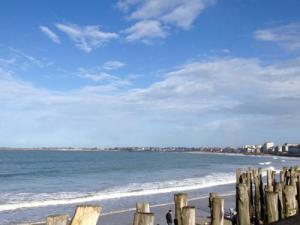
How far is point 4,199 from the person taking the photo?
3128cm

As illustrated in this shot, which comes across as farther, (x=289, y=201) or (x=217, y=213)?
(x=289, y=201)

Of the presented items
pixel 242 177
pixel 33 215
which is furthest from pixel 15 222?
pixel 242 177

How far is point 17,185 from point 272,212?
39.7m

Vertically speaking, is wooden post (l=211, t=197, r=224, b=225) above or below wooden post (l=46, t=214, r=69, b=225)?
below

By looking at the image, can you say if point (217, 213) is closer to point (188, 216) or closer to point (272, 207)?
point (188, 216)

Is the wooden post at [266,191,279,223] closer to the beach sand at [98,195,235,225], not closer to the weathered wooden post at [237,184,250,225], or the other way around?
the weathered wooden post at [237,184,250,225]

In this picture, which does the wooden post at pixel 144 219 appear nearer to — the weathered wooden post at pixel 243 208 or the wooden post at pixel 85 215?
the wooden post at pixel 85 215

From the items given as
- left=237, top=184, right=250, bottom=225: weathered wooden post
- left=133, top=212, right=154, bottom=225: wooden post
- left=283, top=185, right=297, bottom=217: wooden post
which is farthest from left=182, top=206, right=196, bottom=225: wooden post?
left=283, top=185, right=297, bottom=217: wooden post

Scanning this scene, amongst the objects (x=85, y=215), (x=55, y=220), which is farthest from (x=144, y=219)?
(x=55, y=220)

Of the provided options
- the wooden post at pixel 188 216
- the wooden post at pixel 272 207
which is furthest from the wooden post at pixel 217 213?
the wooden post at pixel 272 207

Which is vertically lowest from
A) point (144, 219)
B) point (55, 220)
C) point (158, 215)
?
point (158, 215)

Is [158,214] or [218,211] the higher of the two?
[218,211]

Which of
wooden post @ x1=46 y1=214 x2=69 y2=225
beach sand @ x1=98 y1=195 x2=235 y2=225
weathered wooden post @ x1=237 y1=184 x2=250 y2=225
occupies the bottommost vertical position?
beach sand @ x1=98 y1=195 x2=235 y2=225

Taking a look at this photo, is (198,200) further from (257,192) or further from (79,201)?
(257,192)
